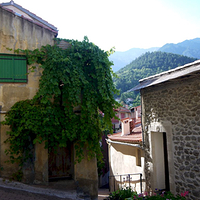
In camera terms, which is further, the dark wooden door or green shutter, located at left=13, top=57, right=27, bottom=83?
the dark wooden door

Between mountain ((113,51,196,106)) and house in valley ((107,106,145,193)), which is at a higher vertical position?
mountain ((113,51,196,106))

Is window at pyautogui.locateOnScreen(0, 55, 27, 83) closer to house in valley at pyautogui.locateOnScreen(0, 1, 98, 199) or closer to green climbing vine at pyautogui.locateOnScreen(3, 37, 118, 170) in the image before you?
house in valley at pyautogui.locateOnScreen(0, 1, 98, 199)

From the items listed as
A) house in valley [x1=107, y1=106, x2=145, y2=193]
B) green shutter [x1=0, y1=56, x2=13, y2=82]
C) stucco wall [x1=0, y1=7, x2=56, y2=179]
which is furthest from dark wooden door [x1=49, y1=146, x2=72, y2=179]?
green shutter [x1=0, y1=56, x2=13, y2=82]

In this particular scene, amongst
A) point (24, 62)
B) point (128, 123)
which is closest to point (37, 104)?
point (24, 62)

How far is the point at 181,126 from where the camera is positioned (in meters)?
6.96

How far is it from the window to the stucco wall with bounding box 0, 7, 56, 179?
0.17 m

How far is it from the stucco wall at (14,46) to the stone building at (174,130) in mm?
4246

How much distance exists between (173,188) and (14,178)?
207 inches

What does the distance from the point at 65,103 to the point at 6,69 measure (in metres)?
2.34

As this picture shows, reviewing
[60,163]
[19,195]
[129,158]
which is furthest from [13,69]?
[129,158]

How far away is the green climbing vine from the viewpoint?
7020mm

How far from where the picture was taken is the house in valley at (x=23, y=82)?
7352 millimetres

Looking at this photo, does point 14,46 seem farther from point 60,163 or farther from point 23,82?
point 60,163

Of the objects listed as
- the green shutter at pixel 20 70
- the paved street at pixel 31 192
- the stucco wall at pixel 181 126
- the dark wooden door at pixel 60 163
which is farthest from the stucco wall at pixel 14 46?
the stucco wall at pixel 181 126
